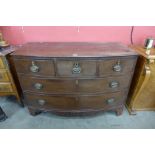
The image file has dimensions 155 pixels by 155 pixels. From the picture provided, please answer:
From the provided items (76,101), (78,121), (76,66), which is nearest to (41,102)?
(76,101)

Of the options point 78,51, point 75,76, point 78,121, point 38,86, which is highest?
point 78,51

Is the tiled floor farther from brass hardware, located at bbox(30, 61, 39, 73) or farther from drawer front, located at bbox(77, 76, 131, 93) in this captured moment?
brass hardware, located at bbox(30, 61, 39, 73)

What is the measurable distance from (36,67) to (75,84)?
1.34 feet

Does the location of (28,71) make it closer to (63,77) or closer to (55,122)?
(63,77)

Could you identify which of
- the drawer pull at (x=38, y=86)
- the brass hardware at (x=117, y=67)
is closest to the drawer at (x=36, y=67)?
the drawer pull at (x=38, y=86)

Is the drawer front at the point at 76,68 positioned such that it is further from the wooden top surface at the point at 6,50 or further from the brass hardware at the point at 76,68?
the wooden top surface at the point at 6,50

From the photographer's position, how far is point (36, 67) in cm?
120

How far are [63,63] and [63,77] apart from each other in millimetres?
152

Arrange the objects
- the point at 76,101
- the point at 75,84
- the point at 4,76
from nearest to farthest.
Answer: the point at 75,84
the point at 76,101
the point at 4,76

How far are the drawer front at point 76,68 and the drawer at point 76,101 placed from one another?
29 cm

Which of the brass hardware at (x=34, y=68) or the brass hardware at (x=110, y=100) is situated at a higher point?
the brass hardware at (x=34, y=68)

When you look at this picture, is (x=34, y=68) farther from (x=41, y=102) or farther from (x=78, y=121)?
(x=78, y=121)

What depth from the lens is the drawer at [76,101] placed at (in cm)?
140

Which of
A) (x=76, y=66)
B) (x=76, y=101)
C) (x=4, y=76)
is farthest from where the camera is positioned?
(x=4, y=76)
